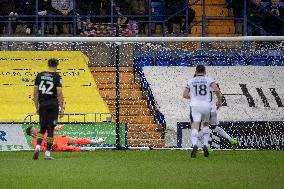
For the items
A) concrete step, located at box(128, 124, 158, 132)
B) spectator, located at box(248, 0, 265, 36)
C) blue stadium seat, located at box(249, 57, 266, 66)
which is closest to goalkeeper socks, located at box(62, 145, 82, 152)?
concrete step, located at box(128, 124, 158, 132)

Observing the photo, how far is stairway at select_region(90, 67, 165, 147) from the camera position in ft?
77.2

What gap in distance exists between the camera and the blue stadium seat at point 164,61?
25.4 m

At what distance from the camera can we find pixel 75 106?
2516cm

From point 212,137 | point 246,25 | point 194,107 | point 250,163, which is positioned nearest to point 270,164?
point 250,163

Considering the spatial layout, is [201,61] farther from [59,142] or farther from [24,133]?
[59,142]

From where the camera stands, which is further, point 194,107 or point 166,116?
point 166,116

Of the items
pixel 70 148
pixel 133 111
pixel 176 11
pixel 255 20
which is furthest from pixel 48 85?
pixel 255 20

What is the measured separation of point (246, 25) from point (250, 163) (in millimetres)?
13020

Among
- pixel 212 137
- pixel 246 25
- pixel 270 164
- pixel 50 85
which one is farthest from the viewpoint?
pixel 246 25

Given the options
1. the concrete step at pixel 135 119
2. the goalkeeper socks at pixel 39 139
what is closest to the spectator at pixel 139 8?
the concrete step at pixel 135 119

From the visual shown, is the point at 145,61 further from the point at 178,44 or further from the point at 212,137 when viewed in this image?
the point at 212,137

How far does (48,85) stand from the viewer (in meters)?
18.0

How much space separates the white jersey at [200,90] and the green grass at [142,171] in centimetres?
112

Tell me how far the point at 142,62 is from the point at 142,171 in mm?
10220
